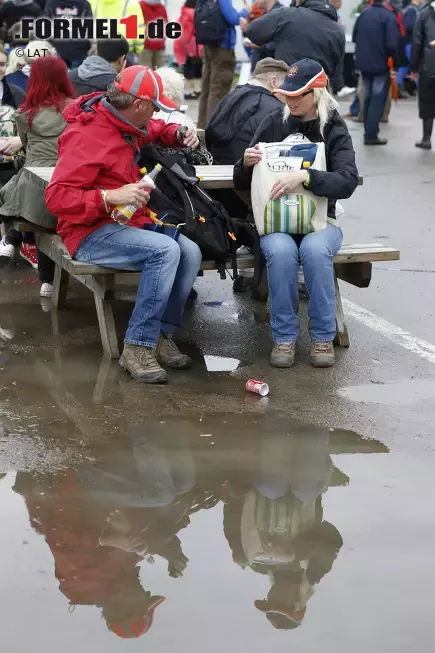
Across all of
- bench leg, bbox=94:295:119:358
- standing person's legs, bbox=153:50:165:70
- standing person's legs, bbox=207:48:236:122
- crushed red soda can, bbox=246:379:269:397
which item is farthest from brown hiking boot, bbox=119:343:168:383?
standing person's legs, bbox=153:50:165:70

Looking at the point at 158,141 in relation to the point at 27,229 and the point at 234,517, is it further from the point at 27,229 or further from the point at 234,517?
the point at 234,517

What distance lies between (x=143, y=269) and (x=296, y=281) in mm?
841

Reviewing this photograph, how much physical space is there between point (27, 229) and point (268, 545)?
3.43 metres

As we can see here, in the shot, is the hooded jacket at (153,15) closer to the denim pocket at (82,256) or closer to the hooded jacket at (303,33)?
the hooded jacket at (303,33)

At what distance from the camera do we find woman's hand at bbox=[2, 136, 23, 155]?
7.87m

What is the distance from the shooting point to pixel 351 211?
10281 mm

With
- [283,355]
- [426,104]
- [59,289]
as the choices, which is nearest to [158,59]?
[426,104]

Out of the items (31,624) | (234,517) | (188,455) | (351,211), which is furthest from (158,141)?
(351,211)

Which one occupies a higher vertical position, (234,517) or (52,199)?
(52,199)

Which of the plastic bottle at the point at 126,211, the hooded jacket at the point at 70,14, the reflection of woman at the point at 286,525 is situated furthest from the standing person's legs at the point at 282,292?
the hooded jacket at the point at 70,14

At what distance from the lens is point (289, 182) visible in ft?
19.1

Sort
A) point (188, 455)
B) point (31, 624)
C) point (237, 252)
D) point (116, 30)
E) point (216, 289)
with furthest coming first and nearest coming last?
point (116, 30) → point (216, 289) → point (237, 252) → point (188, 455) → point (31, 624)

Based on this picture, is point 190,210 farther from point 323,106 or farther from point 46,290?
point 46,290

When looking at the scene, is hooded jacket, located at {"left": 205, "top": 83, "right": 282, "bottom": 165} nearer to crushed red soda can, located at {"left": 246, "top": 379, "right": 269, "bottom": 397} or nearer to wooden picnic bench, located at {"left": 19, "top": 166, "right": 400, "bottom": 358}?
wooden picnic bench, located at {"left": 19, "top": 166, "right": 400, "bottom": 358}
